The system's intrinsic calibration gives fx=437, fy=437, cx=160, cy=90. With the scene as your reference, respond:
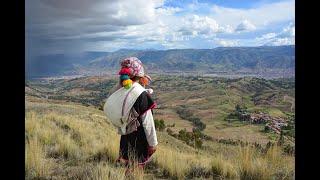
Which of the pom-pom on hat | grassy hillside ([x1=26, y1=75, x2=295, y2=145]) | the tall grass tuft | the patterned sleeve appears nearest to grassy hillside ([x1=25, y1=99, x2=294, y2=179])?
the tall grass tuft

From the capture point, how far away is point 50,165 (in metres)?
6.89

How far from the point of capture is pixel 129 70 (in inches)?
234

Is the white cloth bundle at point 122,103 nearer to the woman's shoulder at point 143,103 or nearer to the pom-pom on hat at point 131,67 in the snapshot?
the woman's shoulder at point 143,103

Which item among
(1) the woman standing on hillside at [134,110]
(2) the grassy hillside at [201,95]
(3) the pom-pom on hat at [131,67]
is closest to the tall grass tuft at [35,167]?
(1) the woman standing on hillside at [134,110]

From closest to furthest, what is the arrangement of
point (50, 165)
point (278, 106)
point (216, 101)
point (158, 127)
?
1. point (50, 165)
2. point (158, 127)
3. point (278, 106)
4. point (216, 101)

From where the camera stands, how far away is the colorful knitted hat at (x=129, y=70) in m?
5.91

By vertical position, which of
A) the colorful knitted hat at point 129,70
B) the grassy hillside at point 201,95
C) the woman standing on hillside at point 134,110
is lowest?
the grassy hillside at point 201,95

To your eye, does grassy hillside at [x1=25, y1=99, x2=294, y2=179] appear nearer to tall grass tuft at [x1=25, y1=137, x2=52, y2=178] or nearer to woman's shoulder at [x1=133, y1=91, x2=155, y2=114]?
tall grass tuft at [x1=25, y1=137, x2=52, y2=178]

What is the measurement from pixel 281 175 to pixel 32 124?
652 centimetres

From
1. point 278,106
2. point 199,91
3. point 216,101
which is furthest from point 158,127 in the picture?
point 199,91

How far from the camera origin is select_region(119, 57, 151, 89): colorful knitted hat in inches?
233
